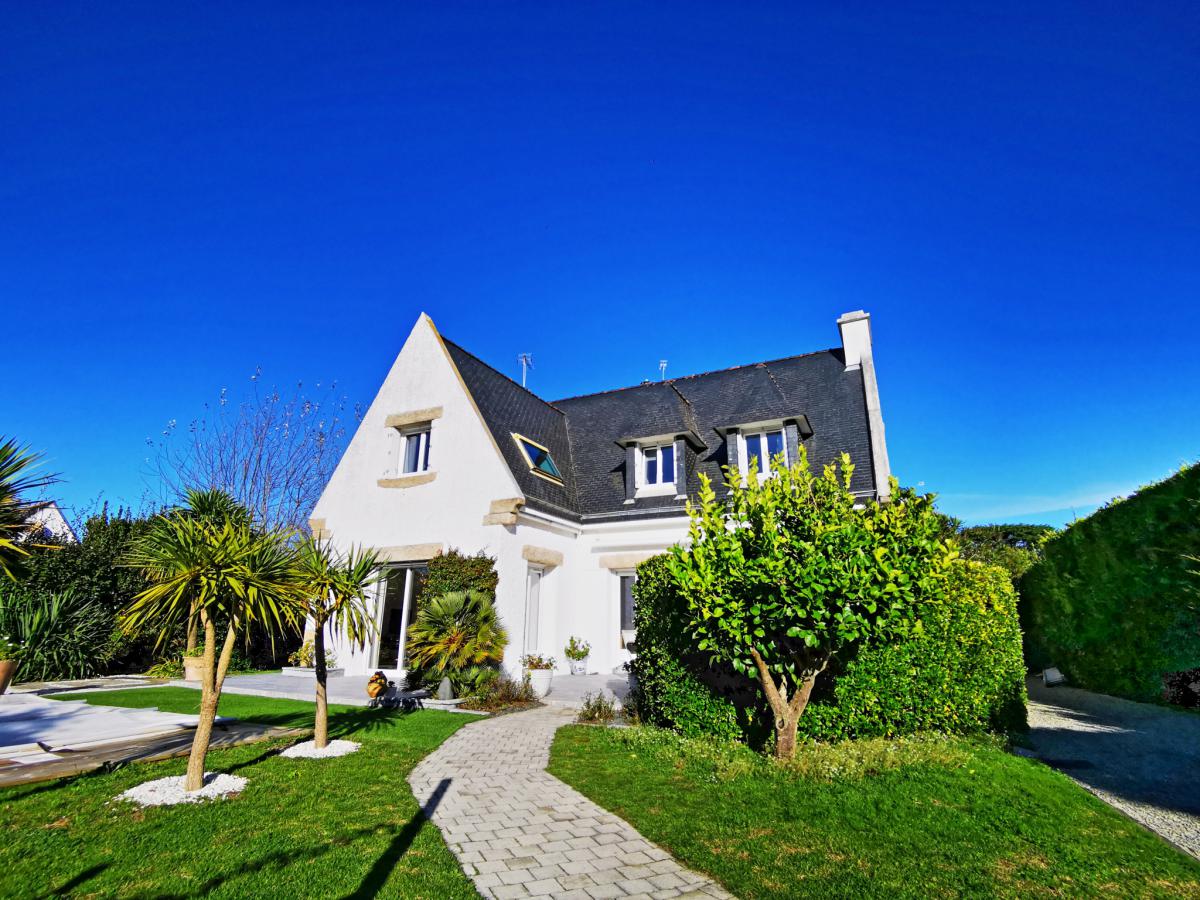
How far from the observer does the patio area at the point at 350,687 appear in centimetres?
1298

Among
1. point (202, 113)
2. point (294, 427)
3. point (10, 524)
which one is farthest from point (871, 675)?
point (294, 427)

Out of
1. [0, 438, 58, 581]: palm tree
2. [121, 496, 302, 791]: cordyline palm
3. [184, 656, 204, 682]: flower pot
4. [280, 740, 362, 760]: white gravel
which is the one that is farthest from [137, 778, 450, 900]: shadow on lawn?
[184, 656, 204, 682]: flower pot

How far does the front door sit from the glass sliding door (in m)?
2.96

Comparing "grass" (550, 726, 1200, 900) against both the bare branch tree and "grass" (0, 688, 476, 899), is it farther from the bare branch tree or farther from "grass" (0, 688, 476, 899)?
the bare branch tree

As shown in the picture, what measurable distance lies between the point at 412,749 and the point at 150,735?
146 inches

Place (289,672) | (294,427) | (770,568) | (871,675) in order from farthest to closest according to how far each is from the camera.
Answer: (294,427), (289,672), (871,675), (770,568)

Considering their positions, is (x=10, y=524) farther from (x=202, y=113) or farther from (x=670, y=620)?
(x=202, y=113)

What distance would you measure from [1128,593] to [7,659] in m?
25.0

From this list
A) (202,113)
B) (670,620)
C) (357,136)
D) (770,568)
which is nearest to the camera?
(770,568)

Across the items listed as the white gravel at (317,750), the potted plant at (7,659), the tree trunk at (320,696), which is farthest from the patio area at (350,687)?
the tree trunk at (320,696)

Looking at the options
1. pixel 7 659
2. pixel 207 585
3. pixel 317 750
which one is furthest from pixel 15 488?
pixel 7 659

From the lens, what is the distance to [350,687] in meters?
14.3

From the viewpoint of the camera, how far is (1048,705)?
45.8 feet

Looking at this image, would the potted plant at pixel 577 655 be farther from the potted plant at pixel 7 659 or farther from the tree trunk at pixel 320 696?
the potted plant at pixel 7 659
